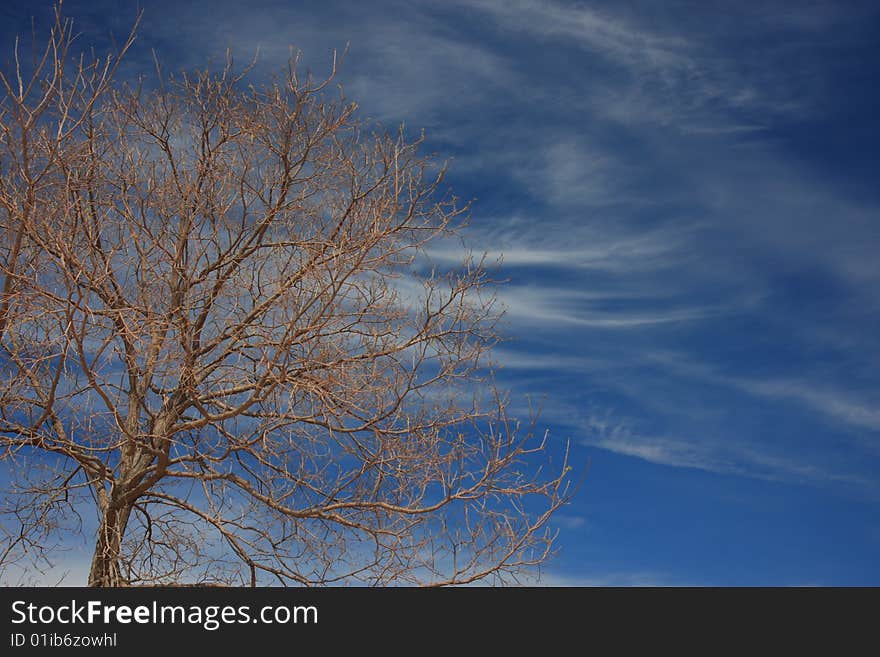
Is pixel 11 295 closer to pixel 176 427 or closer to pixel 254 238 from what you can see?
pixel 176 427

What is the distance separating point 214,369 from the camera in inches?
355

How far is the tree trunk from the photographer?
852 cm

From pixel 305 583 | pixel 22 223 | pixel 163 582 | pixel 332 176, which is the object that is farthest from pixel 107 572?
pixel 332 176

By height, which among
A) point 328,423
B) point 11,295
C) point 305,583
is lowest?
point 305,583

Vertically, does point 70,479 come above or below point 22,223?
below

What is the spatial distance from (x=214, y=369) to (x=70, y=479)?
7.64 feet

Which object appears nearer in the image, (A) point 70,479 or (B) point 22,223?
(B) point 22,223

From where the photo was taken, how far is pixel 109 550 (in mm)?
8562

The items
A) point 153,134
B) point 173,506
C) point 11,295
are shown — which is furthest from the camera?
point 153,134

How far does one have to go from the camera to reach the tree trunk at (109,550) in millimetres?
8523
